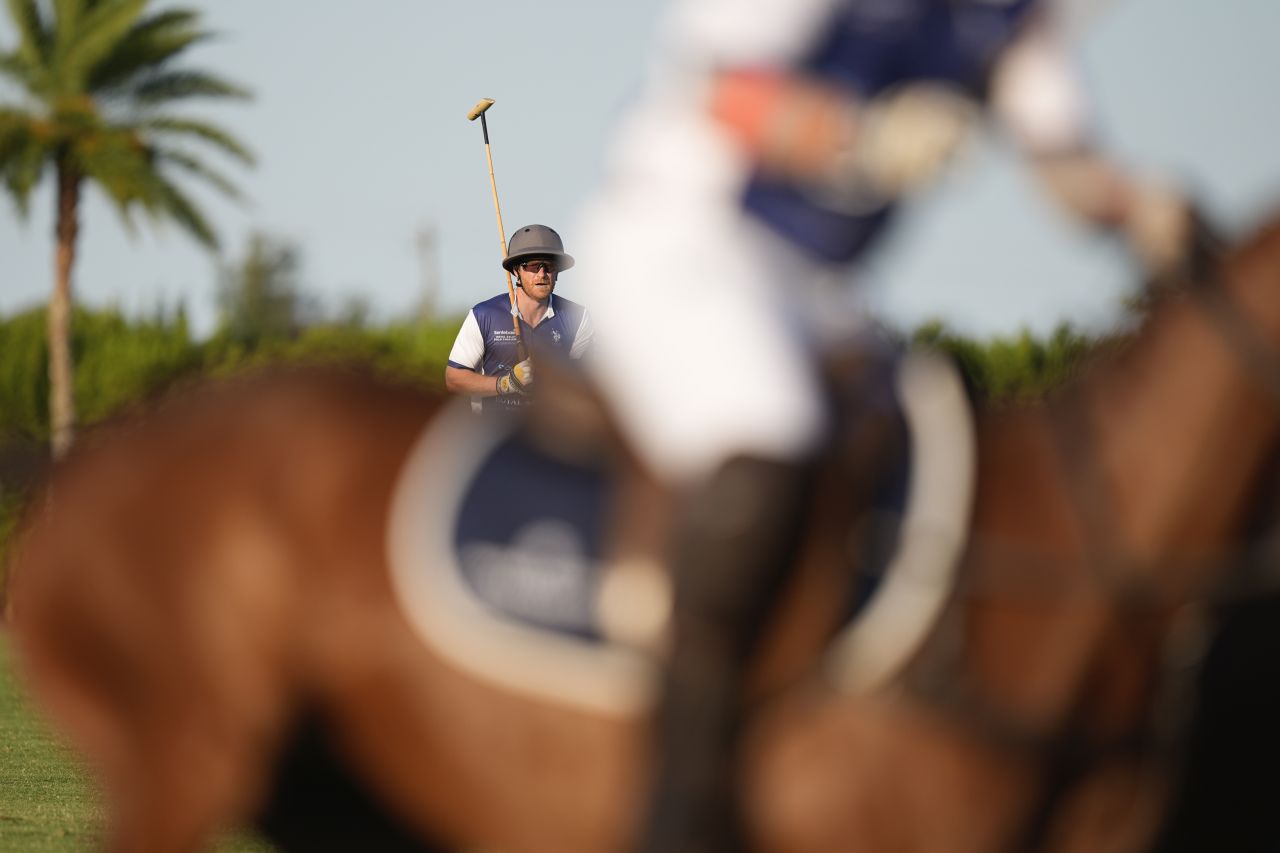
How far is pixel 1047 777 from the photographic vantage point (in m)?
3.40

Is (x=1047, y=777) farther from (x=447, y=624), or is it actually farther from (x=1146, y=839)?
(x=447, y=624)

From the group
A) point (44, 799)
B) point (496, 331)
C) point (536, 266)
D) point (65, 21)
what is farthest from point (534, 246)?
point (65, 21)

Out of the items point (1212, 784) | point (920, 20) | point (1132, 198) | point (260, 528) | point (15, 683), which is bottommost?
point (15, 683)

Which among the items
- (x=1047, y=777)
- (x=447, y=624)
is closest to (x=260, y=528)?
(x=447, y=624)

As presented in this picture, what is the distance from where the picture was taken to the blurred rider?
3.26m

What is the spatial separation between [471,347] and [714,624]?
241 inches

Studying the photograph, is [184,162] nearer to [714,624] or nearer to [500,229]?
[500,229]

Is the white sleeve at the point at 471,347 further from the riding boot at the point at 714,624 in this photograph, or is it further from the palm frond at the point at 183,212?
the palm frond at the point at 183,212

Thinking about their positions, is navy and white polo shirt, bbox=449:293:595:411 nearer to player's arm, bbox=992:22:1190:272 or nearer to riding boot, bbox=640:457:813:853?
player's arm, bbox=992:22:1190:272

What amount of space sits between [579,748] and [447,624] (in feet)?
1.29

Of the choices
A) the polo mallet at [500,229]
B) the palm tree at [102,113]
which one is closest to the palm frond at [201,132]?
the palm tree at [102,113]

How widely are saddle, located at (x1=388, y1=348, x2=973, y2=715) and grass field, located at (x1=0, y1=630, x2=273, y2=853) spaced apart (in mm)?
3812

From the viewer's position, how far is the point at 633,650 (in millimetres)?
3488

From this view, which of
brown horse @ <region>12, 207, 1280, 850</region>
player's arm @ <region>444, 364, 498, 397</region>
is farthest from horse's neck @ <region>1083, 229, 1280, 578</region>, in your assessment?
player's arm @ <region>444, 364, 498, 397</region>
